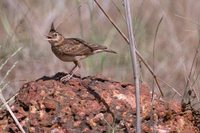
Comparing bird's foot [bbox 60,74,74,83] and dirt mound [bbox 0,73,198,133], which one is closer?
dirt mound [bbox 0,73,198,133]

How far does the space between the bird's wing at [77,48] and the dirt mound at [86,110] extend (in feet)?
1.84

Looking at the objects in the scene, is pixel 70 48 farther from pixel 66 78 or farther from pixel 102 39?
pixel 102 39

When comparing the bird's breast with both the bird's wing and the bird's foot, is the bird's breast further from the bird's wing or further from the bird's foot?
the bird's foot

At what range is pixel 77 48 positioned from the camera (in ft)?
18.1

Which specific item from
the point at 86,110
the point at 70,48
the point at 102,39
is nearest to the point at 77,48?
the point at 70,48

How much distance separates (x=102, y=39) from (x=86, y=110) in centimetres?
338

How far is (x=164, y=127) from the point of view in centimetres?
485

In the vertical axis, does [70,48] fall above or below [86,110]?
above

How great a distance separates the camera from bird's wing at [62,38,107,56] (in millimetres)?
5488

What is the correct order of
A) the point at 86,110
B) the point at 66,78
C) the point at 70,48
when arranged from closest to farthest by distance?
the point at 86,110 → the point at 66,78 → the point at 70,48

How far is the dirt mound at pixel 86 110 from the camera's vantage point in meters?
4.71

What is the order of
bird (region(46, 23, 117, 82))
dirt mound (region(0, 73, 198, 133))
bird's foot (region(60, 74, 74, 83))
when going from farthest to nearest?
bird (region(46, 23, 117, 82)), bird's foot (region(60, 74, 74, 83)), dirt mound (region(0, 73, 198, 133))

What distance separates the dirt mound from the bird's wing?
0.56 m

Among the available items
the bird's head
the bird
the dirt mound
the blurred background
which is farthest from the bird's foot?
the blurred background
